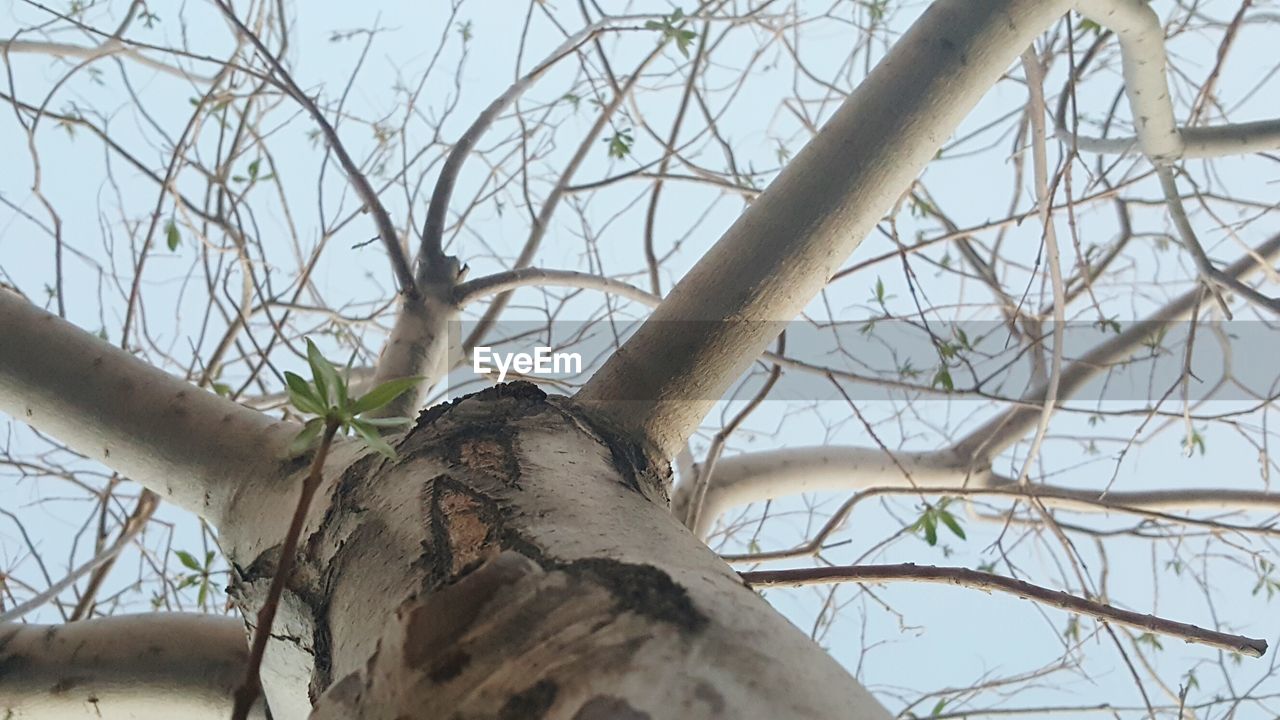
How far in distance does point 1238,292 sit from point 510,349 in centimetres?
149

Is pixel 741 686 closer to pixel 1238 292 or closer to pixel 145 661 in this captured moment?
pixel 145 661

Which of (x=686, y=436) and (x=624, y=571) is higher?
(x=686, y=436)

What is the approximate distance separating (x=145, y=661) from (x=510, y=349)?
135cm

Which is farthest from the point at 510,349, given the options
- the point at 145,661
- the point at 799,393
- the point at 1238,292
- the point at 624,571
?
the point at 624,571

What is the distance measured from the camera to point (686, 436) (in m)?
0.72

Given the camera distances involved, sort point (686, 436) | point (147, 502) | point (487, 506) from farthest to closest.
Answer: point (147, 502) → point (686, 436) → point (487, 506)

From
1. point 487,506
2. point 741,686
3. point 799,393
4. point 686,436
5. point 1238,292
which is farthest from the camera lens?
point 799,393

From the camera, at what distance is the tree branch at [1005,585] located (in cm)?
65

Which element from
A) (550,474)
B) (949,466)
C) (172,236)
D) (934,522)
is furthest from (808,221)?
(172,236)

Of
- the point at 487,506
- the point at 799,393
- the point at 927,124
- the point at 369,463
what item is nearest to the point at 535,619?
the point at 487,506

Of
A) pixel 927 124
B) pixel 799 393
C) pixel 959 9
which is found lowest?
pixel 927 124

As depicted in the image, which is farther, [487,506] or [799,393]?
[799,393]

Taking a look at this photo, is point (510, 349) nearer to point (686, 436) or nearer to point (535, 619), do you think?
point (686, 436)

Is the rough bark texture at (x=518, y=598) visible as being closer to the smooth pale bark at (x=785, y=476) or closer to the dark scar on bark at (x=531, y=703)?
the dark scar on bark at (x=531, y=703)
